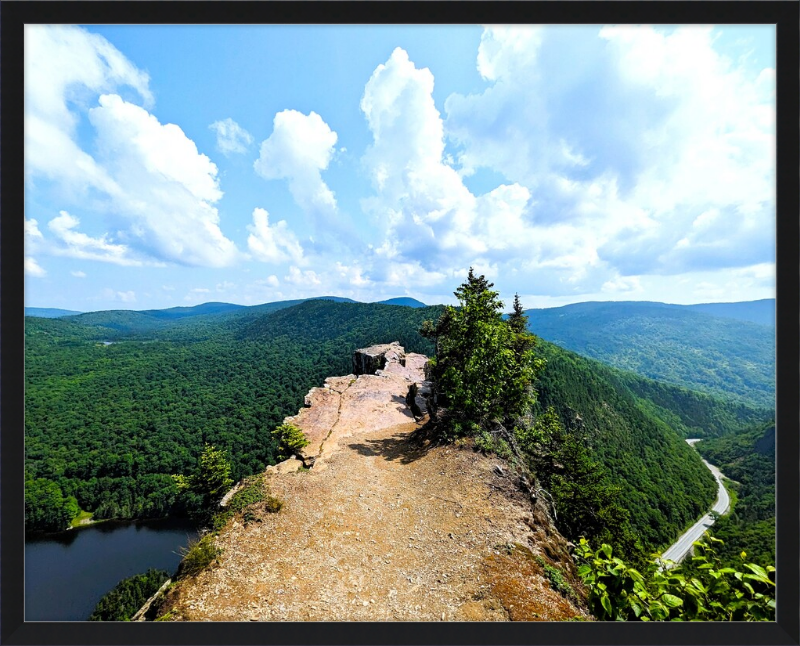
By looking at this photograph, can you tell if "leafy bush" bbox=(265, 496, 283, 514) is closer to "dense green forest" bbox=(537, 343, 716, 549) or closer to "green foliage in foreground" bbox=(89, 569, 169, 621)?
"green foliage in foreground" bbox=(89, 569, 169, 621)

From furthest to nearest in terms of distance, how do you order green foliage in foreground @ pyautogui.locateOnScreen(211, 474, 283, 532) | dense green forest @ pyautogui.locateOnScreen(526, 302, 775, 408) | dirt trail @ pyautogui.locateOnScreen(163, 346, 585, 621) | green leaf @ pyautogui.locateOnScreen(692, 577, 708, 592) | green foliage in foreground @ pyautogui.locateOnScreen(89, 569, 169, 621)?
dense green forest @ pyautogui.locateOnScreen(526, 302, 775, 408) → green foliage in foreground @ pyautogui.locateOnScreen(89, 569, 169, 621) → green foliage in foreground @ pyautogui.locateOnScreen(211, 474, 283, 532) → dirt trail @ pyautogui.locateOnScreen(163, 346, 585, 621) → green leaf @ pyautogui.locateOnScreen(692, 577, 708, 592)

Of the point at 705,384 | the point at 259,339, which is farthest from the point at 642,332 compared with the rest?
the point at 259,339

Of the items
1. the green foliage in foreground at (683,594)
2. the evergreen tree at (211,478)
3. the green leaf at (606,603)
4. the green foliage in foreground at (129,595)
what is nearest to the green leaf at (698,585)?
the green foliage in foreground at (683,594)

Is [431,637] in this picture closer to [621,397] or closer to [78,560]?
[78,560]

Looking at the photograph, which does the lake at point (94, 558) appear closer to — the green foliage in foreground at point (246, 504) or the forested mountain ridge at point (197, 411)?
the forested mountain ridge at point (197, 411)

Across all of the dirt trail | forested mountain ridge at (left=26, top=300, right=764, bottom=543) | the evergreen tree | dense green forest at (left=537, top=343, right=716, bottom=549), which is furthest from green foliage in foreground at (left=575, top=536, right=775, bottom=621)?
dense green forest at (left=537, top=343, right=716, bottom=549)

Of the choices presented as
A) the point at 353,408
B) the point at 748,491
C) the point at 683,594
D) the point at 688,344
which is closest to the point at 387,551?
the point at 683,594

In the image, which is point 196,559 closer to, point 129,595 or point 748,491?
point 129,595
